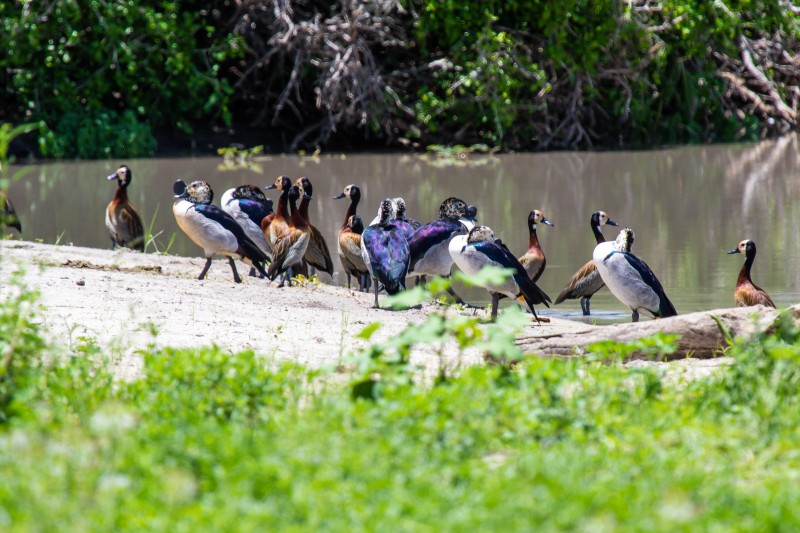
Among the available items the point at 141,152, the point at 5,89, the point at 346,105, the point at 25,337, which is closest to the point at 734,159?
the point at 346,105

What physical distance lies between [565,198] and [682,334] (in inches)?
440

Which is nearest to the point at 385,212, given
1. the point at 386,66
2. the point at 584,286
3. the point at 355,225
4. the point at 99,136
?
the point at 355,225

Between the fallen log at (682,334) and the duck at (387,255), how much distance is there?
288 cm

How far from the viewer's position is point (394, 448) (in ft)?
12.9

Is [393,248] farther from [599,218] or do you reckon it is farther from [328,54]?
[328,54]

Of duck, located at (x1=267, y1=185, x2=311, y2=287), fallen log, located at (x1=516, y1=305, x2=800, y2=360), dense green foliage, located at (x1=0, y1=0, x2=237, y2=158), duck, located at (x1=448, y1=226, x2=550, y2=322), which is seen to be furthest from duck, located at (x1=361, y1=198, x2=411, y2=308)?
dense green foliage, located at (x1=0, y1=0, x2=237, y2=158)

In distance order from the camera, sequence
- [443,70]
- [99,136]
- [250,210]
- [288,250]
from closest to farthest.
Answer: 1. [288,250]
2. [250,210]
3. [99,136]
4. [443,70]

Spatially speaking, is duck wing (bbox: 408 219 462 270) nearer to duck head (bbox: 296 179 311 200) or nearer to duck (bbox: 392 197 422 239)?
duck (bbox: 392 197 422 239)

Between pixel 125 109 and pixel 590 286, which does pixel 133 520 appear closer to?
pixel 590 286

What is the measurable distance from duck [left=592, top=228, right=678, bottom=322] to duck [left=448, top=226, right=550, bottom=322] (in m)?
0.60

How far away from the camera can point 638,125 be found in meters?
25.7

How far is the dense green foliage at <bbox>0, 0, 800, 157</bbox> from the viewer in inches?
867

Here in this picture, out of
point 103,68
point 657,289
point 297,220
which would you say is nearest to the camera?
point 657,289

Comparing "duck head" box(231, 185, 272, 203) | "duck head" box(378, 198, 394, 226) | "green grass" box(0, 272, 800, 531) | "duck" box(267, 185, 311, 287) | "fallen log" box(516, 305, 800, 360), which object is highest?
"duck head" box(231, 185, 272, 203)
